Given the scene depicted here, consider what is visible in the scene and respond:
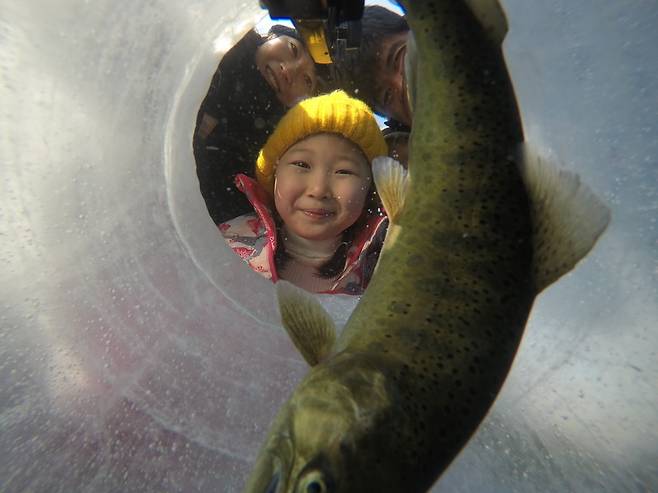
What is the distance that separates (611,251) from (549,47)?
79 centimetres

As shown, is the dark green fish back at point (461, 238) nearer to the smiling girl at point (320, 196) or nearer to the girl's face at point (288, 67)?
the smiling girl at point (320, 196)

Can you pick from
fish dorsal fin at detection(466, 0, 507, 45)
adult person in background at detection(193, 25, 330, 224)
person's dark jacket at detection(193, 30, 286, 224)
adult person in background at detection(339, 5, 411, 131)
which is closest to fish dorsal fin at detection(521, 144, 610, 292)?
fish dorsal fin at detection(466, 0, 507, 45)

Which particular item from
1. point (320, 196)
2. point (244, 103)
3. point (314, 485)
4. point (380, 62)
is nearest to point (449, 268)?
point (314, 485)

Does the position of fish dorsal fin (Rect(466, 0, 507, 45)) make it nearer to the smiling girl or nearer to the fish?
the fish

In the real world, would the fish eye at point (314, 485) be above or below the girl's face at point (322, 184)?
below

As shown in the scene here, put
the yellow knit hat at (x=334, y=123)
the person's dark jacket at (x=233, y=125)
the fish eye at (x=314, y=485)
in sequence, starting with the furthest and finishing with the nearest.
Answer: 1. the person's dark jacket at (x=233, y=125)
2. the yellow knit hat at (x=334, y=123)
3. the fish eye at (x=314, y=485)

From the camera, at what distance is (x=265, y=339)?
123 inches

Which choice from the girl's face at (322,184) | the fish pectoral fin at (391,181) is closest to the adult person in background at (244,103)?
the girl's face at (322,184)

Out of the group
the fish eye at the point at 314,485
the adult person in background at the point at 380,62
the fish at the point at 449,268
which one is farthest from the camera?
the adult person in background at the point at 380,62

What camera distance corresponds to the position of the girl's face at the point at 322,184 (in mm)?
3285

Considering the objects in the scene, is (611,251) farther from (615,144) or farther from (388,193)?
(388,193)

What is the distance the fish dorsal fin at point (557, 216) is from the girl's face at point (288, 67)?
304 cm

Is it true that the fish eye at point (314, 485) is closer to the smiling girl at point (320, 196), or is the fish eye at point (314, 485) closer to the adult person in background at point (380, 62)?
the smiling girl at point (320, 196)

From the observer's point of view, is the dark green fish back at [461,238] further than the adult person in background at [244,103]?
No
